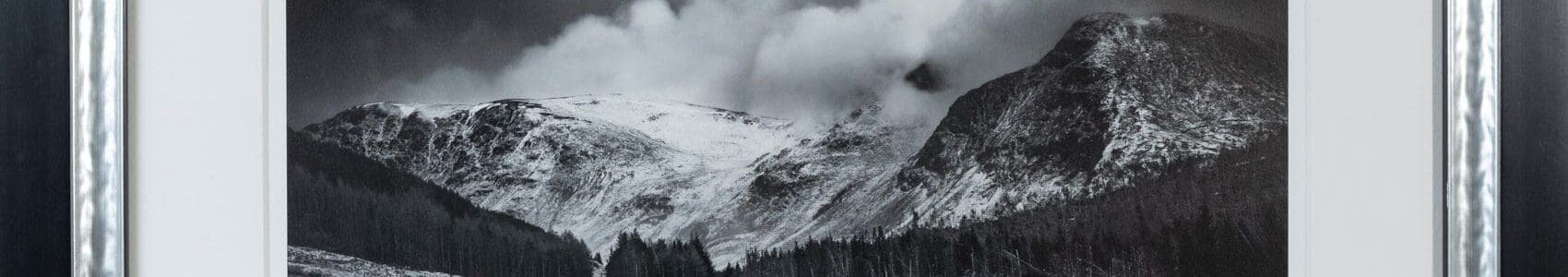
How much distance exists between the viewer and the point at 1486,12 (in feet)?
3.05

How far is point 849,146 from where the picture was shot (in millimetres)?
1022

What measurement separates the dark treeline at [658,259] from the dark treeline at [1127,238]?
0.06 m

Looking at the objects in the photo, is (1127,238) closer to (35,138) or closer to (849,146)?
(849,146)

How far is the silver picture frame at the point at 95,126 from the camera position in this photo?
1.01 metres

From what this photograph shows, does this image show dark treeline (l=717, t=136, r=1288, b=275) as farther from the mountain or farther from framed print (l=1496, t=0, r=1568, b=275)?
framed print (l=1496, t=0, r=1568, b=275)

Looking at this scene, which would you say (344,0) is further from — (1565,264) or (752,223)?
(1565,264)

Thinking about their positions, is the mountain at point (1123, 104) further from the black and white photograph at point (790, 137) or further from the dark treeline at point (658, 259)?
the dark treeline at point (658, 259)

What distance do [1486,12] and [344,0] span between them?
1.20 metres

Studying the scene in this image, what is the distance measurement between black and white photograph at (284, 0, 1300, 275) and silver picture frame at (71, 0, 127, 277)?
0.57 feet

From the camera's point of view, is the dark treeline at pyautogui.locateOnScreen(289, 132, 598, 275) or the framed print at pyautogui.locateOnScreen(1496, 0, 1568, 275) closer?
the framed print at pyautogui.locateOnScreen(1496, 0, 1568, 275)

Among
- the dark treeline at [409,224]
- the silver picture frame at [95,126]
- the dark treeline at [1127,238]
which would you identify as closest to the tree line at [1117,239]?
the dark treeline at [1127,238]

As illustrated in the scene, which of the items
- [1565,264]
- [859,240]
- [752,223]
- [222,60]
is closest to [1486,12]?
[1565,264]

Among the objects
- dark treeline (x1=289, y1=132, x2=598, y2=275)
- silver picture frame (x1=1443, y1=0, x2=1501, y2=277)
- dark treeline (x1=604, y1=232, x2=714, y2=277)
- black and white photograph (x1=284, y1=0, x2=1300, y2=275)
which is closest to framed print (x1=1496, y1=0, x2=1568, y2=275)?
silver picture frame (x1=1443, y1=0, x2=1501, y2=277)

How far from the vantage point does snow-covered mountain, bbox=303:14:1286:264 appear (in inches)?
39.7
